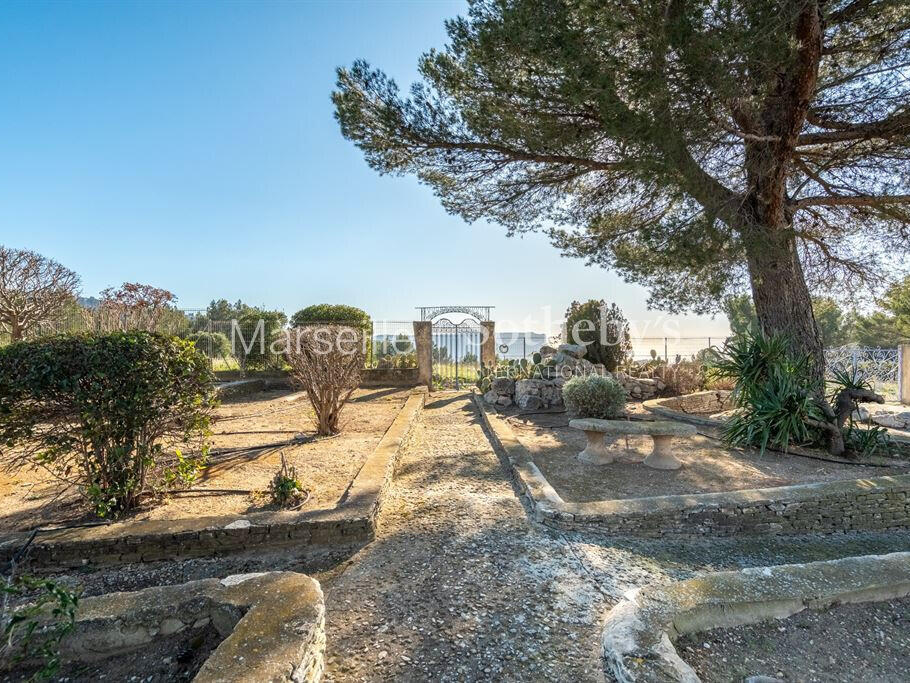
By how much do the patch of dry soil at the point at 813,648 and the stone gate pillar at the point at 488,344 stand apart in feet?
35.1

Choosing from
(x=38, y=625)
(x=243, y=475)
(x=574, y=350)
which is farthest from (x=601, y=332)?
(x=38, y=625)

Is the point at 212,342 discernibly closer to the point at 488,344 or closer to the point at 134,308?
the point at 134,308

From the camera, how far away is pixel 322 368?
5938 millimetres

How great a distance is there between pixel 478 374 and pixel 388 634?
10.5 meters

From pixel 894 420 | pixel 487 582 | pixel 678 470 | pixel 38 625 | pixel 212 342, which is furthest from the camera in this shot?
pixel 212 342

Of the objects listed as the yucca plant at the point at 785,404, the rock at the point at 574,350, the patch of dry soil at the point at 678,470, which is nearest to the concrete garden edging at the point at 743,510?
the patch of dry soil at the point at 678,470

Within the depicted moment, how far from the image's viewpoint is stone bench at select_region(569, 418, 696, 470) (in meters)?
4.77

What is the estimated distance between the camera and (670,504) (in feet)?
11.2

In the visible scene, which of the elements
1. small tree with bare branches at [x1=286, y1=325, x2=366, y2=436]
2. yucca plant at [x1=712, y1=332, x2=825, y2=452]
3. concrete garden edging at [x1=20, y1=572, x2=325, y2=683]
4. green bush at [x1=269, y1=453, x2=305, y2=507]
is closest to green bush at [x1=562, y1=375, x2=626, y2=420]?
yucca plant at [x1=712, y1=332, x2=825, y2=452]

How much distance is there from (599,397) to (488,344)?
6.45 m

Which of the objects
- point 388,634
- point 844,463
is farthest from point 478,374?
point 388,634

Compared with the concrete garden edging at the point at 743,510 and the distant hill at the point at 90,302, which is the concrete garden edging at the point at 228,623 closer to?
the concrete garden edging at the point at 743,510

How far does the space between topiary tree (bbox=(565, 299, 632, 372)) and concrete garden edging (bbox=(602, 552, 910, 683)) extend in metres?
7.63

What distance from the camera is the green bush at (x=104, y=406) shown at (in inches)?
113
